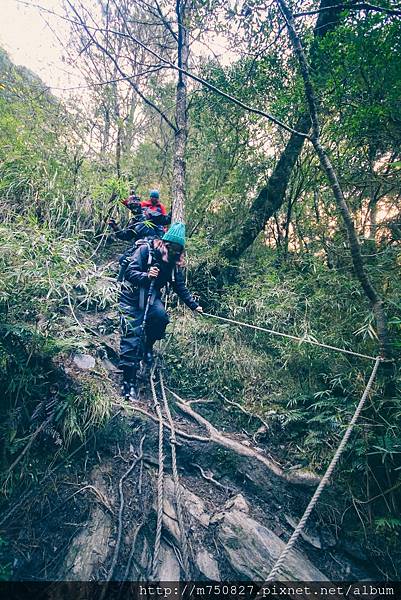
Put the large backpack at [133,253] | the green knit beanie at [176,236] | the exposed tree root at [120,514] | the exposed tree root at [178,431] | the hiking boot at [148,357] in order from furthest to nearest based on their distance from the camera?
the hiking boot at [148,357], the large backpack at [133,253], the green knit beanie at [176,236], the exposed tree root at [178,431], the exposed tree root at [120,514]

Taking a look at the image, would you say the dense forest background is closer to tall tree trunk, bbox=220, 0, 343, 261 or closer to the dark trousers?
tall tree trunk, bbox=220, 0, 343, 261

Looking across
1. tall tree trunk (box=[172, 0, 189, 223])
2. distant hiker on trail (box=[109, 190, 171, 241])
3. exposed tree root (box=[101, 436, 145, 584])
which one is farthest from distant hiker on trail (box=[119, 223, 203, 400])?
tall tree trunk (box=[172, 0, 189, 223])

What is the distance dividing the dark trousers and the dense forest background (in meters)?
0.31

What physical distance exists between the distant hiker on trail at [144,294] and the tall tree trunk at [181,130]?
197cm

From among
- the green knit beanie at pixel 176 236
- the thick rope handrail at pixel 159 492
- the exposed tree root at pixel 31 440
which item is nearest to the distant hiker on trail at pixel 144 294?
the green knit beanie at pixel 176 236

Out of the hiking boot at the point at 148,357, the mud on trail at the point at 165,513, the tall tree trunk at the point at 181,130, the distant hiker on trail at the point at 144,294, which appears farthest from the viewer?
the tall tree trunk at the point at 181,130

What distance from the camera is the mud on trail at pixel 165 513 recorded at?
8.43 ft

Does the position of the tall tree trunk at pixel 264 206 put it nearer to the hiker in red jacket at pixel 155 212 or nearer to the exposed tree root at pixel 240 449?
the hiker in red jacket at pixel 155 212

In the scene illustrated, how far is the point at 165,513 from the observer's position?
2.93 metres

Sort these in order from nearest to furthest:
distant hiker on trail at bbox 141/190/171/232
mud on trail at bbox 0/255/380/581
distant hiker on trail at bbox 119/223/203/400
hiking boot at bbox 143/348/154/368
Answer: mud on trail at bbox 0/255/380/581, distant hiker on trail at bbox 119/223/203/400, hiking boot at bbox 143/348/154/368, distant hiker on trail at bbox 141/190/171/232

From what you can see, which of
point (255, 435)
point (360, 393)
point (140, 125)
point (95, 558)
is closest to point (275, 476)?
point (255, 435)

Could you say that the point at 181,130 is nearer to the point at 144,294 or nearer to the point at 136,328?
the point at 144,294

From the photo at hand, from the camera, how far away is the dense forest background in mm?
2988

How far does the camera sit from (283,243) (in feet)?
20.8
